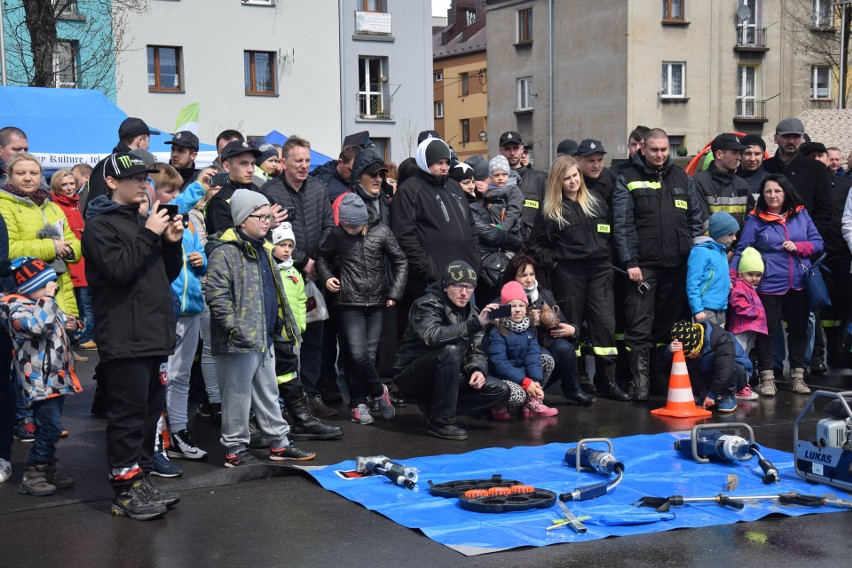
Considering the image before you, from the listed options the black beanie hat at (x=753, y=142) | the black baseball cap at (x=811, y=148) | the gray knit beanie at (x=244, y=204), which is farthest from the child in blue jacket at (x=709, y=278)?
the gray knit beanie at (x=244, y=204)

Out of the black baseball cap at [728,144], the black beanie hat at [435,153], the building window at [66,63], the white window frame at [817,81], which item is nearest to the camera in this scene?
the black beanie hat at [435,153]

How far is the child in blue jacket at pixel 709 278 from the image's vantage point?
10.1m

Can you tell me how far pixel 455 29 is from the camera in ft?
237

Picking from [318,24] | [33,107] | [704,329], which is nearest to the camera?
[704,329]

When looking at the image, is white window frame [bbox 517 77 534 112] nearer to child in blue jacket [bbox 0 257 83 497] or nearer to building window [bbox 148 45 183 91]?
building window [bbox 148 45 183 91]

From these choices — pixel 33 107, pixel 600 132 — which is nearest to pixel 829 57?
pixel 600 132

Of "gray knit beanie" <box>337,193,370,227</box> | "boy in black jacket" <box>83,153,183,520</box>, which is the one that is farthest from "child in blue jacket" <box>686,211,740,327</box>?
"boy in black jacket" <box>83,153,183,520</box>

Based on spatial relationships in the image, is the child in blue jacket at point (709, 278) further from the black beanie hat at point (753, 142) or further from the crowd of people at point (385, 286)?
the black beanie hat at point (753, 142)

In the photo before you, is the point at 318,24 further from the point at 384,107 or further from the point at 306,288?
the point at 306,288

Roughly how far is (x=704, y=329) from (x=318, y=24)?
32792 mm

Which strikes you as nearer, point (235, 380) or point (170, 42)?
point (235, 380)

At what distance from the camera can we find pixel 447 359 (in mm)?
8422

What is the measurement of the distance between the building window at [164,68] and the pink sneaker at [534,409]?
99.4ft

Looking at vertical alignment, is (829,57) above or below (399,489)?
above
